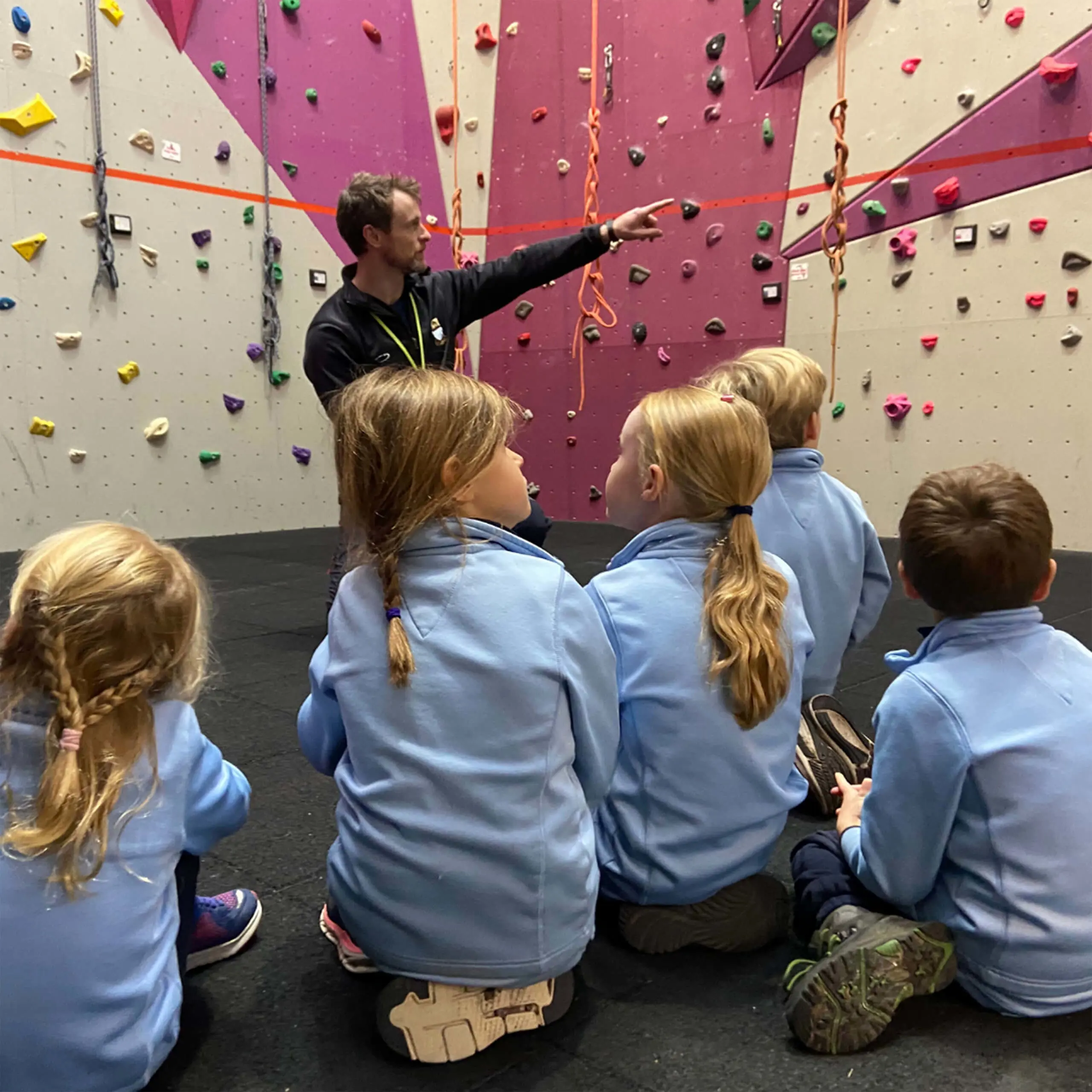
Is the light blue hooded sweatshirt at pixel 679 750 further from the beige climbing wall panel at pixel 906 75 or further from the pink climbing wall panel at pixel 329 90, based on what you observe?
the pink climbing wall panel at pixel 329 90

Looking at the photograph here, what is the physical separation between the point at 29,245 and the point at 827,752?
4188 mm

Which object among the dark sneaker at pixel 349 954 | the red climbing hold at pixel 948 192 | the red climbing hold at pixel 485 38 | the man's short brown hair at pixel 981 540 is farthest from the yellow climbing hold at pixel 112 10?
the man's short brown hair at pixel 981 540

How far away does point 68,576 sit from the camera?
0.88 m

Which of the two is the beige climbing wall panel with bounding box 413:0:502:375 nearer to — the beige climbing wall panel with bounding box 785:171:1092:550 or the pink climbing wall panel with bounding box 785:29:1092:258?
the beige climbing wall panel with bounding box 785:171:1092:550

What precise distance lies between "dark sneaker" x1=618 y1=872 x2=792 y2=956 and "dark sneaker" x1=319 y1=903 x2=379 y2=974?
1.09ft

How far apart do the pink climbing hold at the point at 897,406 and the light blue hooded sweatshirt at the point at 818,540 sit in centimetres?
316

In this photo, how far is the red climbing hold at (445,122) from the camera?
Result: 560 centimetres

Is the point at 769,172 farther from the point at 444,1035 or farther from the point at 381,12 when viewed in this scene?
the point at 444,1035

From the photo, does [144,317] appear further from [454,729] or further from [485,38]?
[454,729]

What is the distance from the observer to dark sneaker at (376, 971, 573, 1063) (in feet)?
3.29

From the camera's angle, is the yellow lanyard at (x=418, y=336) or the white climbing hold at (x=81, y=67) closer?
the yellow lanyard at (x=418, y=336)

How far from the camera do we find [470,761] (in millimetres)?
974

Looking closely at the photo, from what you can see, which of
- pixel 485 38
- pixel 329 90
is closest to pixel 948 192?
pixel 485 38

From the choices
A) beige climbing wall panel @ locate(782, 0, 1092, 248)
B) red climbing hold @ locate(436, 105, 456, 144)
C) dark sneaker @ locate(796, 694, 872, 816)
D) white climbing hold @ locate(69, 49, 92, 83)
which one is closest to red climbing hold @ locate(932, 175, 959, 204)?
beige climbing wall panel @ locate(782, 0, 1092, 248)
